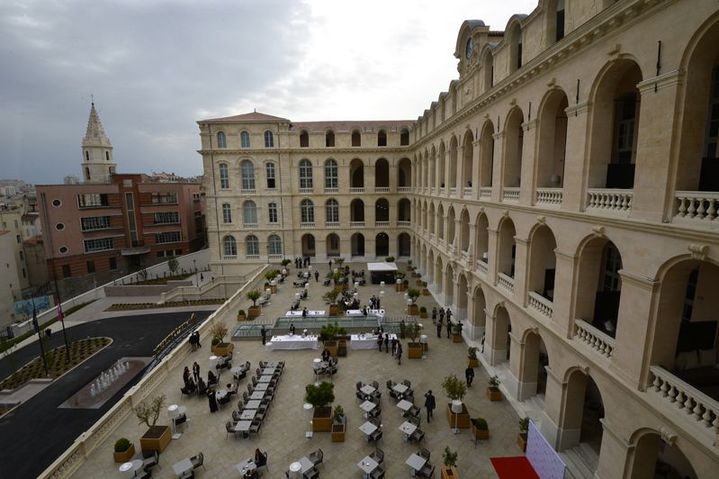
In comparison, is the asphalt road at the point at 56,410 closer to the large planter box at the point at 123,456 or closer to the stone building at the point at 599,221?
the large planter box at the point at 123,456

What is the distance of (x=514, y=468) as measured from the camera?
1270 cm

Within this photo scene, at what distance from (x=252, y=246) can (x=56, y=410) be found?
1124 inches

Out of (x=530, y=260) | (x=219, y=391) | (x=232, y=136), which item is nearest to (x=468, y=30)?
(x=530, y=260)

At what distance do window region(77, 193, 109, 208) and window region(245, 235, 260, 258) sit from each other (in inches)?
1022

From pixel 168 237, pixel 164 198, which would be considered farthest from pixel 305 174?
pixel 168 237

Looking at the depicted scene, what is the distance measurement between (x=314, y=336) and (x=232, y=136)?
3102 centimetres

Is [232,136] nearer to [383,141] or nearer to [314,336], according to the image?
[383,141]

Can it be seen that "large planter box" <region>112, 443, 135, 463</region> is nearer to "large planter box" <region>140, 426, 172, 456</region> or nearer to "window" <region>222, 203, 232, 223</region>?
"large planter box" <region>140, 426, 172, 456</region>

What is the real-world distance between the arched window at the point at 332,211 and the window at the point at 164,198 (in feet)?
96.4

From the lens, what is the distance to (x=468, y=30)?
23672 mm

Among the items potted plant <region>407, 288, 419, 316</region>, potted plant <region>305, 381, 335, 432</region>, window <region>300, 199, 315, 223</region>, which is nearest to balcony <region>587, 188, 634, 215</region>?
potted plant <region>305, 381, 335, 432</region>

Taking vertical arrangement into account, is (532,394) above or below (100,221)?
below

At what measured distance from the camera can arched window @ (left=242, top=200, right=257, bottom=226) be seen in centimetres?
4681

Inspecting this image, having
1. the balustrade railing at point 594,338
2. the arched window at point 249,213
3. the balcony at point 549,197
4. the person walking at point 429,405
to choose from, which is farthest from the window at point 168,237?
the balustrade railing at point 594,338
